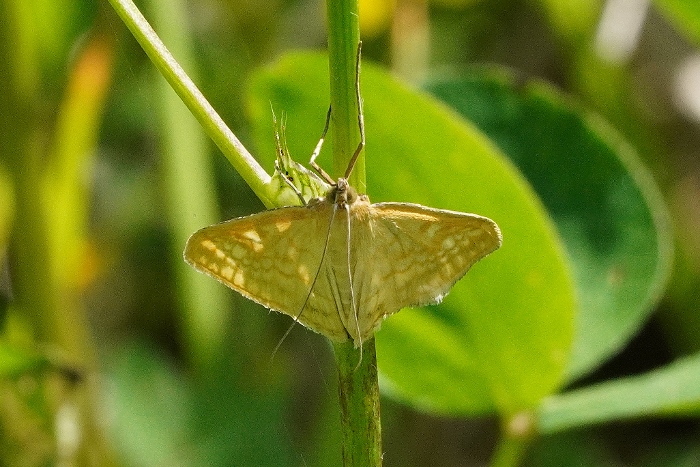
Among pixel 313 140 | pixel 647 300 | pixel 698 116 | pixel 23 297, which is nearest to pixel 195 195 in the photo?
pixel 23 297

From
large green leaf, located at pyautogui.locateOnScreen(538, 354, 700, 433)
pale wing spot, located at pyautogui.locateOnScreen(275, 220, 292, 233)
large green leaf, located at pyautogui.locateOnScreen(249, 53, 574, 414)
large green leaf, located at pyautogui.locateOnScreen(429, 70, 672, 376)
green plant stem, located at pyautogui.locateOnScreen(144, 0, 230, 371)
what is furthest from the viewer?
green plant stem, located at pyautogui.locateOnScreen(144, 0, 230, 371)

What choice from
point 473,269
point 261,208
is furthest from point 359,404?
point 261,208

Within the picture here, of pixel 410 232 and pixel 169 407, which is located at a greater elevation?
pixel 410 232

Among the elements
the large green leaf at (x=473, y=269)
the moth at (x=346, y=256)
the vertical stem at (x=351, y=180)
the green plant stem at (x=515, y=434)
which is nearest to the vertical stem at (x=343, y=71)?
the vertical stem at (x=351, y=180)

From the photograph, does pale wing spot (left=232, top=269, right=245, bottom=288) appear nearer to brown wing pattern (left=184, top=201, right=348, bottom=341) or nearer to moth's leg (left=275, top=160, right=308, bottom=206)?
brown wing pattern (left=184, top=201, right=348, bottom=341)

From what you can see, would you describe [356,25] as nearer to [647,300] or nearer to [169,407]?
[647,300]

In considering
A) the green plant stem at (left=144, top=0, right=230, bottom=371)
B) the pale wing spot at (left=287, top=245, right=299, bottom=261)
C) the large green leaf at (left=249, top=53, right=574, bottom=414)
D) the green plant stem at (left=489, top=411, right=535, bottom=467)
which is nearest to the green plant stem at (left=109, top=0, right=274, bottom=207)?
the pale wing spot at (left=287, top=245, right=299, bottom=261)

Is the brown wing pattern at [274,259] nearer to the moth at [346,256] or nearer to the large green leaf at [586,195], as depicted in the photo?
the moth at [346,256]
